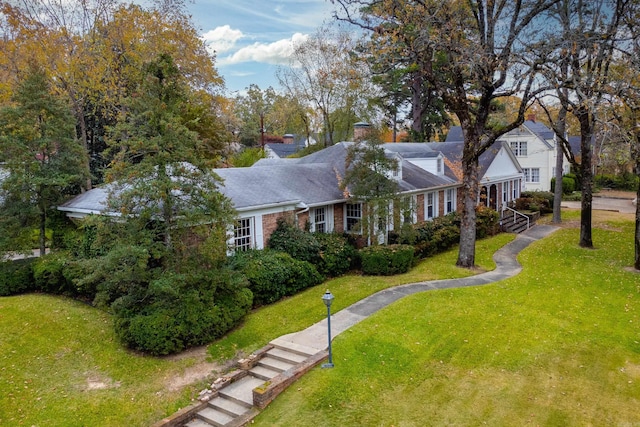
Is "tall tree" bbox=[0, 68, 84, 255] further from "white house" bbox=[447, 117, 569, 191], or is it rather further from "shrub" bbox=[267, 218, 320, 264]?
"white house" bbox=[447, 117, 569, 191]

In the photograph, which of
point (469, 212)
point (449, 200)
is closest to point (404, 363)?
point (469, 212)

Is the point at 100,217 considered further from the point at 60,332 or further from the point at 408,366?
the point at 408,366

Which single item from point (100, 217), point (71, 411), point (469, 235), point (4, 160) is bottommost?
point (71, 411)

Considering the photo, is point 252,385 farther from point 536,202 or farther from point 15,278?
point 536,202

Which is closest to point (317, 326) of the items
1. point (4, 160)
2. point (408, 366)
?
point (408, 366)

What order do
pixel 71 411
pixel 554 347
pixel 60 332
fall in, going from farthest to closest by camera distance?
pixel 60 332 < pixel 554 347 < pixel 71 411

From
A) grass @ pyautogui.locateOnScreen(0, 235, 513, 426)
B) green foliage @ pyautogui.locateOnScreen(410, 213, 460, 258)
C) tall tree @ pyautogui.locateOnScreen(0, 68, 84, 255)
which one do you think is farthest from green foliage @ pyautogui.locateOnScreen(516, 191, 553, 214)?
tall tree @ pyautogui.locateOnScreen(0, 68, 84, 255)
